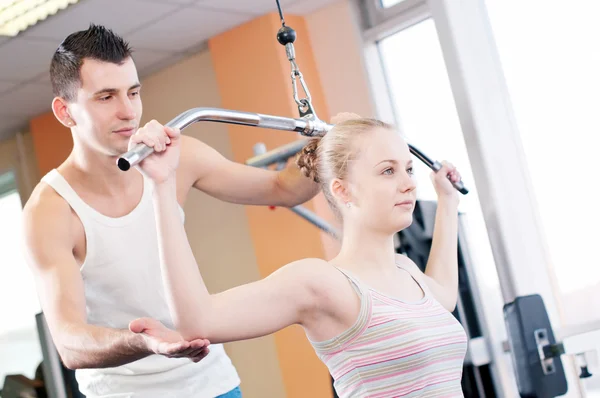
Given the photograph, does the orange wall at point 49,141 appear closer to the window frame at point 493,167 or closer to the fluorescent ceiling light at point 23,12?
the fluorescent ceiling light at point 23,12

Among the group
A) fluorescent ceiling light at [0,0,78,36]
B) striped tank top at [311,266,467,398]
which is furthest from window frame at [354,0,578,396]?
fluorescent ceiling light at [0,0,78,36]

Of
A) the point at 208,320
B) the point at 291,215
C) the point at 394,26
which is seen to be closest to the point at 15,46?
the point at 291,215

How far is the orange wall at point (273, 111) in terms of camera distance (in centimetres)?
452

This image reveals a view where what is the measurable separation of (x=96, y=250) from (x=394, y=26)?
10.0 ft

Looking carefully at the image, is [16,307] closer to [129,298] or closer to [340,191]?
[129,298]

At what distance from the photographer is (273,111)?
463 centimetres

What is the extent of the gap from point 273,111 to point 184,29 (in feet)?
2.24

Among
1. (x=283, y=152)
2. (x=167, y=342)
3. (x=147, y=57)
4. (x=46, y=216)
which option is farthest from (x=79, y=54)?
(x=147, y=57)

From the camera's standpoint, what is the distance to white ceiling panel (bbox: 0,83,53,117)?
4965 mm

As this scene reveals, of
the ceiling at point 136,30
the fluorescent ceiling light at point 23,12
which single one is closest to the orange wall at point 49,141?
the ceiling at point 136,30

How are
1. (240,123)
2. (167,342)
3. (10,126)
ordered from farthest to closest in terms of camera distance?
(10,126)
(240,123)
(167,342)

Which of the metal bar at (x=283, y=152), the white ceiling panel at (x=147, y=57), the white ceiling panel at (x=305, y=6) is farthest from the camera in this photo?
the white ceiling panel at (x=147, y=57)

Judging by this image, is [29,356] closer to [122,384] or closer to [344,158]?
[122,384]

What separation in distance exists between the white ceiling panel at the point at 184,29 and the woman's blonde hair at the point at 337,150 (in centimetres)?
281
